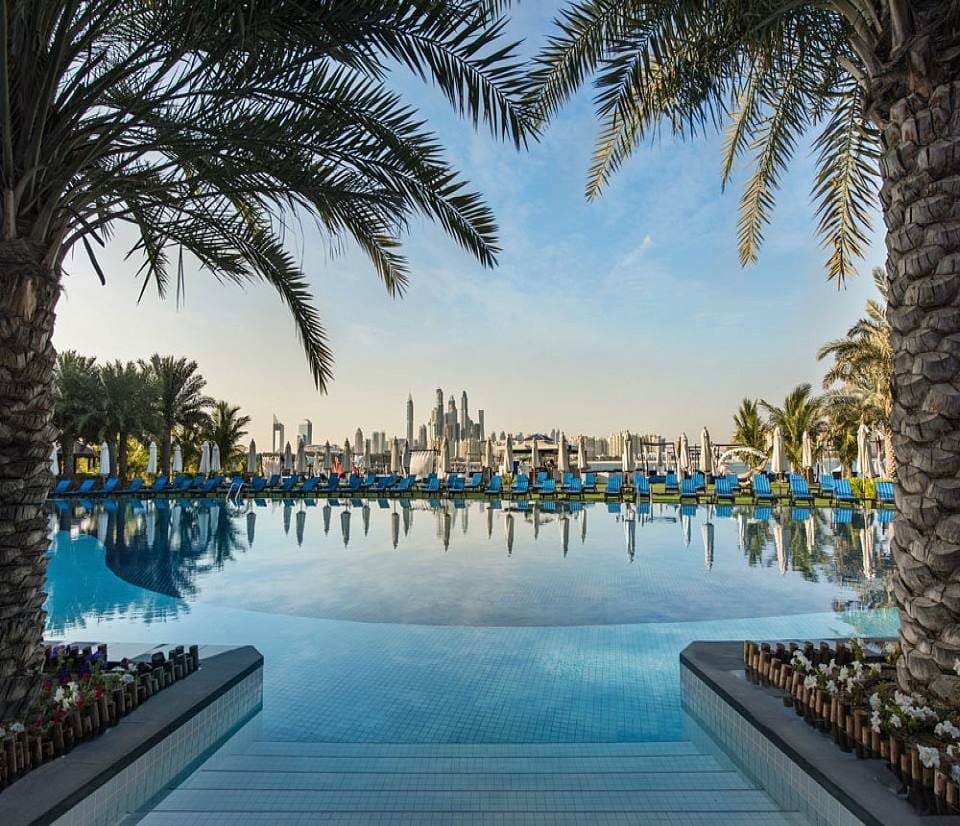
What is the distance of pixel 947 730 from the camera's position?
271 centimetres

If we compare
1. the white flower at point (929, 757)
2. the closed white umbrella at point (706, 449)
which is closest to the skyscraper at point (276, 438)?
the closed white umbrella at point (706, 449)

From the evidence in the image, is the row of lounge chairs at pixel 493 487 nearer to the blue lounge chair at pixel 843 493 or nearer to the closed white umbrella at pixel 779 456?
the blue lounge chair at pixel 843 493

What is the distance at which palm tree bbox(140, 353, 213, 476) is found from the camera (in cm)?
2739

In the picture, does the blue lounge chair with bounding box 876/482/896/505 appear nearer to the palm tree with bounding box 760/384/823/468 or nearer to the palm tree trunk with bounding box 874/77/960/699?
the palm tree with bounding box 760/384/823/468

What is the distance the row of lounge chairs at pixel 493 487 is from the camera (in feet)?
64.1

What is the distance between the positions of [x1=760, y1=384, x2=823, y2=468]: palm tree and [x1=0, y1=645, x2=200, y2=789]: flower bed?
87.1 feet

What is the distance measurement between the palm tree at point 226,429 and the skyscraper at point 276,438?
14.5 feet

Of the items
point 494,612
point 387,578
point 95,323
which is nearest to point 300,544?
point 387,578

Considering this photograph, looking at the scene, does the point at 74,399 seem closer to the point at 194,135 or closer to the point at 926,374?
the point at 194,135

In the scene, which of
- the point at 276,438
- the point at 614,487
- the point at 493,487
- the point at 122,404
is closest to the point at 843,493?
the point at 614,487

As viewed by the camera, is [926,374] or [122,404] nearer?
[926,374]

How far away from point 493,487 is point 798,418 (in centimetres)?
1409

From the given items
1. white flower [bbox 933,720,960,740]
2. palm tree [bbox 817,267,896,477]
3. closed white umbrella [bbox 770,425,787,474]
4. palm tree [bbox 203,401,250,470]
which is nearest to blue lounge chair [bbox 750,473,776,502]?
closed white umbrella [bbox 770,425,787,474]

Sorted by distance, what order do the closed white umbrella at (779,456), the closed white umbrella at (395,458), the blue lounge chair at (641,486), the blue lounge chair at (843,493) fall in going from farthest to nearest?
the closed white umbrella at (395,458)
the blue lounge chair at (641,486)
the closed white umbrella at (779,456)
the blue lounge chair at (843,493)
